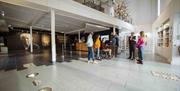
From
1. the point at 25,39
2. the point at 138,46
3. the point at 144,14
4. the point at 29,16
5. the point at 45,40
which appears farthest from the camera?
the point at 45,40

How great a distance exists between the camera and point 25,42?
16.5 meters

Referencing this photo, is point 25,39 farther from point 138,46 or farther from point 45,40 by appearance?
point 138,46

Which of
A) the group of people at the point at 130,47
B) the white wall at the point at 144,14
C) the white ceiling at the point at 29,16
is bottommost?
the group of people at the point at 130,47

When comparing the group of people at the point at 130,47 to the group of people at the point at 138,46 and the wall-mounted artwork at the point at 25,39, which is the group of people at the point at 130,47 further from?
the wall-mounted artwork at the point at 25,39

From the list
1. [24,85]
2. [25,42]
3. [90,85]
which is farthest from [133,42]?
[25,42]

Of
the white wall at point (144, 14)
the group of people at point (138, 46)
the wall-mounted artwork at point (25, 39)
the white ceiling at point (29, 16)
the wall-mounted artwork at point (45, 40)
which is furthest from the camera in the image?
the wall-mounted artwork at point (45, 40)

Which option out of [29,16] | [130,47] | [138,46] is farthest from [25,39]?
[138,46]

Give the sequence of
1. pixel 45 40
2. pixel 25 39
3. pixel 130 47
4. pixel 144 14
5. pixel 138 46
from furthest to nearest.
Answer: pixel 45 40
pixel 25 39
pixel 144 14
pixel 130 47
pixel 138 46

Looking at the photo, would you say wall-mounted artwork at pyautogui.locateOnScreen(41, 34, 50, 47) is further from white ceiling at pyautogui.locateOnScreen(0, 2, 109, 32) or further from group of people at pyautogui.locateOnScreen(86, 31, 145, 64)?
group of people at pyautogui.locateOnScreen(86, 31, 145, 64)

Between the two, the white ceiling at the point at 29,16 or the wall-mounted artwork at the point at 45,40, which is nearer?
the white ceiling at the point at 29,16

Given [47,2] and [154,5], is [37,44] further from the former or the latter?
[154,5]

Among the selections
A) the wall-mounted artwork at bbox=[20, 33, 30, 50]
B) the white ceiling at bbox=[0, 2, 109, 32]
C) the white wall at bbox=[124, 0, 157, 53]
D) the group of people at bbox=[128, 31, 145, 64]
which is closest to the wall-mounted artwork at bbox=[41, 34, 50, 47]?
the wall-mounted artwork at bbox=[20, 33, 30, 50]

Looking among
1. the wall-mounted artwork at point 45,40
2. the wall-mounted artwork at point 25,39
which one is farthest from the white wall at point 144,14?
the wall-mounted artwork at point 25,39

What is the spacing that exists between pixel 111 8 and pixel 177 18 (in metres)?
7.45
